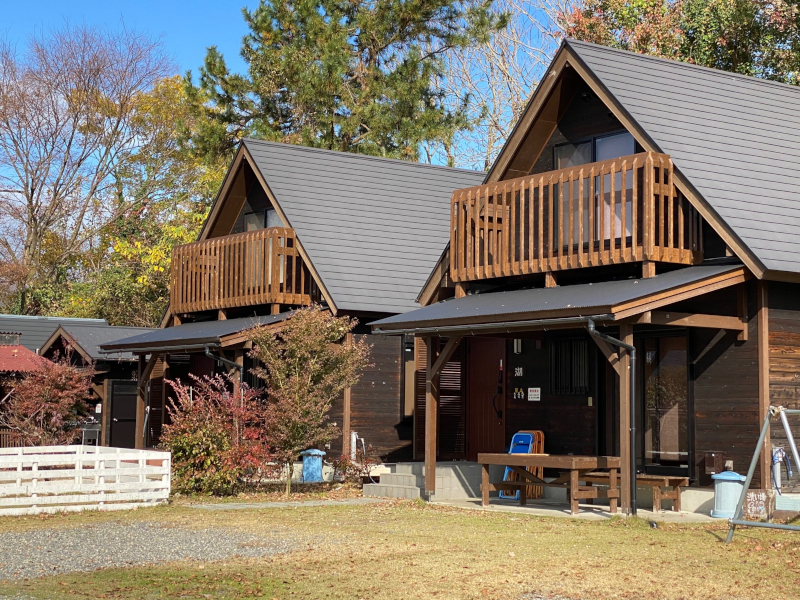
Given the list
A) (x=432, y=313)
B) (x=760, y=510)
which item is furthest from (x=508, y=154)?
(x=760, y=510)

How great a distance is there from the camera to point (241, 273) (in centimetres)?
2361

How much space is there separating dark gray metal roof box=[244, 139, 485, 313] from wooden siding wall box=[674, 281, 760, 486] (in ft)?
23.2

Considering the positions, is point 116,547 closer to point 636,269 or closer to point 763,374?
point 636,269

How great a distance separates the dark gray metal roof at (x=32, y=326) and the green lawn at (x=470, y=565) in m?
20.2

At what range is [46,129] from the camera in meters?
41.9

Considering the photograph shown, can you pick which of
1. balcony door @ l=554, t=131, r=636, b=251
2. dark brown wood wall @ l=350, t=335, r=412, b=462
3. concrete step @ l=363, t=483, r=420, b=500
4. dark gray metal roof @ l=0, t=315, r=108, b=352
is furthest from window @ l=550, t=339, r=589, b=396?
dark gray metal roof @ l=0, t=315, r=108, b=352

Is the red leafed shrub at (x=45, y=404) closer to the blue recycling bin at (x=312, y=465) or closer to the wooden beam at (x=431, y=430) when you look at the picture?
the blue recycling bin at (x=312, y=465)

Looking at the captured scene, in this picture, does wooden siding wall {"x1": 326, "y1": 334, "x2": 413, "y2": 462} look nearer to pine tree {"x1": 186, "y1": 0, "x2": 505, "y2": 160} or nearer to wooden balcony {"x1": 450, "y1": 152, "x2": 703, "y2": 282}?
wooden balcony {"x1": 450, "y1": 152, "x2": 703, "y2": 282}

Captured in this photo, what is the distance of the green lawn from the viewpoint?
9.48 m

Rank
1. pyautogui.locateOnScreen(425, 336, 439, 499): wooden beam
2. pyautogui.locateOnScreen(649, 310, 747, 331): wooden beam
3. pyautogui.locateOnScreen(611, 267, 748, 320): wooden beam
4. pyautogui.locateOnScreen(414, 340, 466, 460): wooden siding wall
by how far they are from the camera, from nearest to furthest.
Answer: pyautogui.locateOnScreen(611, 267, 748, 320): wooden beam → pyautogui.locateOnScreen(649, 310, 747, 331): wooden beam → pyautogui.locateOnScreen(425, 336, 439, 499): wooden beam → pyautogui.locateOnScreen(414, 340, 466, 460): wooden siding wall

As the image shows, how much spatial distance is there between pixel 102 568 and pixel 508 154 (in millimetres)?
11044

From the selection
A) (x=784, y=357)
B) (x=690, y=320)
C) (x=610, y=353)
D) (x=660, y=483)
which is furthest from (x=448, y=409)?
(x=784, y=357)

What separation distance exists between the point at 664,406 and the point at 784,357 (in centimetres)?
200

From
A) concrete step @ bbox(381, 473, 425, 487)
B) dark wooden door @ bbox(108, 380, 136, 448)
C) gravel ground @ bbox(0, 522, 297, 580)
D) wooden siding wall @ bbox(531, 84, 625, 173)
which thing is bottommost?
gravel ground @ bbox(0, 522, 297, 580)
